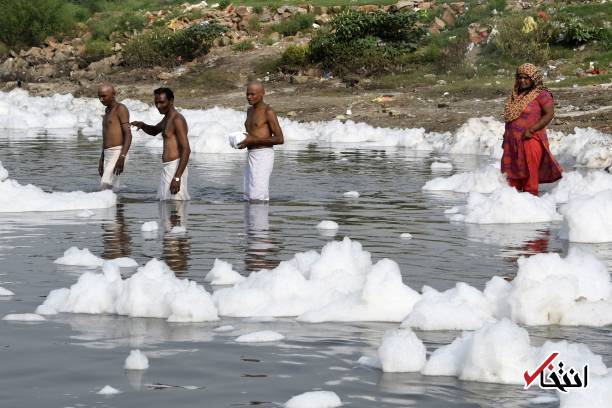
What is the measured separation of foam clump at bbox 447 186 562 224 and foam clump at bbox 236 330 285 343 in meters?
5.47

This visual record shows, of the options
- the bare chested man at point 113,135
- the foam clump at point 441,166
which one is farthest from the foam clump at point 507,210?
the foam clump at point 441,166

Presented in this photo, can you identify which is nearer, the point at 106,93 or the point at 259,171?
the point at 259,171

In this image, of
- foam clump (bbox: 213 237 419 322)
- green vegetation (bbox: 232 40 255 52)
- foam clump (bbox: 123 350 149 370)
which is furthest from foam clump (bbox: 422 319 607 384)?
green vegetation (bbox: 232 40 255 52)

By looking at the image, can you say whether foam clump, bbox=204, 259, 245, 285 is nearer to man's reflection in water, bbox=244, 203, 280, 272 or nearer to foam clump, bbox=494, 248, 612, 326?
man's reflection in water, bbox=244, 203, 280, 272

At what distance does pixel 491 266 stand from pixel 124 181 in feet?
25.1

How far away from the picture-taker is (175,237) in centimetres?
1101

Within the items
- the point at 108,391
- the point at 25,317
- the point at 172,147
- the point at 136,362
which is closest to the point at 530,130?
the point at 172,147

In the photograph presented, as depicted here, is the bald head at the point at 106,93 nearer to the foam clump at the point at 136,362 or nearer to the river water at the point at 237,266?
the river water at the point at 237,266

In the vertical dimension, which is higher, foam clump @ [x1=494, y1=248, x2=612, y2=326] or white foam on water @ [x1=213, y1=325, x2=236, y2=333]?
foam clump @ [x1=494, y1=248, x2=612, y2=326]

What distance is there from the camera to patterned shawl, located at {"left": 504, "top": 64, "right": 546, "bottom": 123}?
1272 centimetres

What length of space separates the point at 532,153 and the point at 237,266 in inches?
181

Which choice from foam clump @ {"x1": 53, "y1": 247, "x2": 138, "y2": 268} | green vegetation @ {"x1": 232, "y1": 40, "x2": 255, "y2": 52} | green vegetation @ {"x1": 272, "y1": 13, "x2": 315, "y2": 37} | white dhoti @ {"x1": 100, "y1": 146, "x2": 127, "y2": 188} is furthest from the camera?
green vegetation @ {"x1": 272, "y1": 13, "x2": 315, "y2": 37}

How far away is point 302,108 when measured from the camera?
27.6 metres

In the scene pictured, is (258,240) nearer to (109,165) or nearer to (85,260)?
(85,260)
